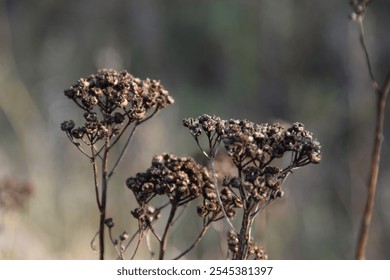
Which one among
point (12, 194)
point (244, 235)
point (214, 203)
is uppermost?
point (12, 194)

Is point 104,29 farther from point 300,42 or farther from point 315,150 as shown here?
point 315,150

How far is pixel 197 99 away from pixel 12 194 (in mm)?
8944

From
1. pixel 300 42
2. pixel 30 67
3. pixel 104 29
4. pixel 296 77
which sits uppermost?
pixel 104 29

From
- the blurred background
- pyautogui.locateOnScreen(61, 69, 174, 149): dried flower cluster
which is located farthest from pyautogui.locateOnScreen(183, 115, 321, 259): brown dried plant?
the blurred background

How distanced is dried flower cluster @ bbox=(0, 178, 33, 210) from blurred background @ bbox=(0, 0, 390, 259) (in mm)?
20

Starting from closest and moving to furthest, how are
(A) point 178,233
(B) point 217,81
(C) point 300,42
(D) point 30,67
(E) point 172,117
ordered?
(A) point 178,233 → (E) point 172,117 → (C) point 300,42 → (D) point 30,67 → (B) point 217,81

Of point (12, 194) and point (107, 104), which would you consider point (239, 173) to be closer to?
point (107, 104)

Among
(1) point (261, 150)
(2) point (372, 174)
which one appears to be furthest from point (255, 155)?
(2) point (372, 174)

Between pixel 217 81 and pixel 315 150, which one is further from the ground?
pixel 217 81

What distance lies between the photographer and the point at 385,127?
1005cm

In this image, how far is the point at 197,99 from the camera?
13.2 metres
